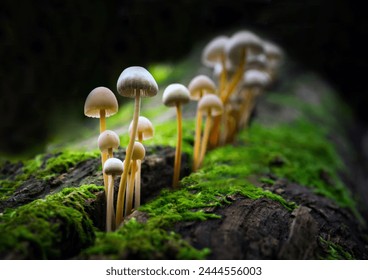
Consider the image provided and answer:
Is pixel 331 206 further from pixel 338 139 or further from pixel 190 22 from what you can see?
pixel 190 22

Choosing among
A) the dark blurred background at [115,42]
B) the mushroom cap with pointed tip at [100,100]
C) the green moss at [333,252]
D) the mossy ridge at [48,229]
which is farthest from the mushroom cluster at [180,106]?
the dark blurred background at [115,42]

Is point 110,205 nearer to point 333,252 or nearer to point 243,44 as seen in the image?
point 333,252

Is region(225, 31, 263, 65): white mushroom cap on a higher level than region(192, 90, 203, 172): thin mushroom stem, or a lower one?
higher

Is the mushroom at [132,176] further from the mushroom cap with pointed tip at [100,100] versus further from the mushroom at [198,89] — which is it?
the mushroom at [198,89]

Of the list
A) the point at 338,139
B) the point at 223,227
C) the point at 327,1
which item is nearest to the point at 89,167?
the point at 223,227

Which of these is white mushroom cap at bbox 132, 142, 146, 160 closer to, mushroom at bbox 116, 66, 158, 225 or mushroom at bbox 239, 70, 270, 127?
mushroom at bbox 116, 66, 158, 225

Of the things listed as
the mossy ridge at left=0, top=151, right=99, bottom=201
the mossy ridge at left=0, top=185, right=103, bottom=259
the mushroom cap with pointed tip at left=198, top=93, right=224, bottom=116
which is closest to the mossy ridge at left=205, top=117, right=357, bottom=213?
the mushroom cap with pointed tip at left=198, top=93, right=224, bottom=116

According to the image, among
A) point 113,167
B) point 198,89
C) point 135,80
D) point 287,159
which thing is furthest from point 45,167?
point 287,159
